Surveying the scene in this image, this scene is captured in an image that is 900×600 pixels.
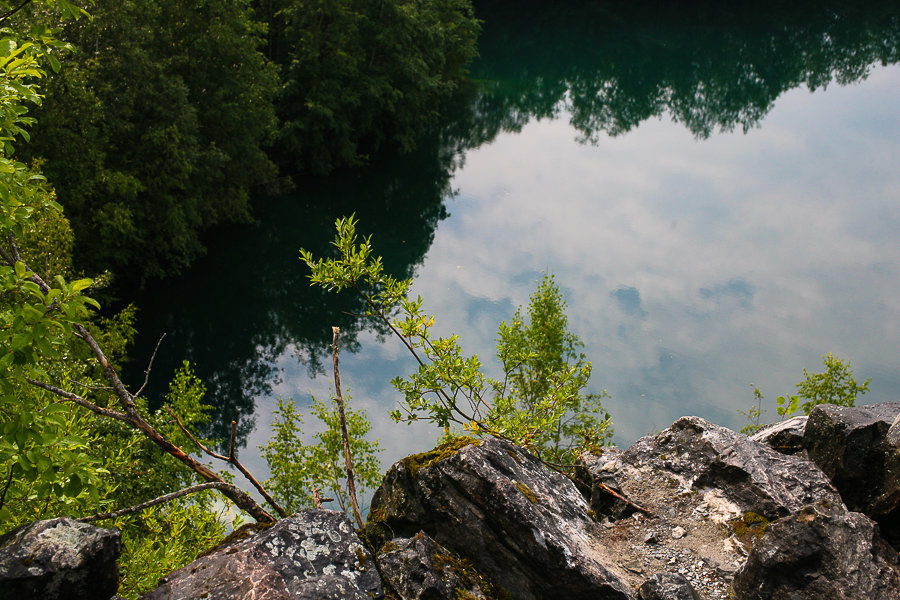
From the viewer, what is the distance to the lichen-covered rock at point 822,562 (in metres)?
5.71

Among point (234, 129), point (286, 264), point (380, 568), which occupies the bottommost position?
point (380, 568)

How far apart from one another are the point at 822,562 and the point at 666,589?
1.26 meters

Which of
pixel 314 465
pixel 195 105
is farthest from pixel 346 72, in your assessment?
pixel 314 465

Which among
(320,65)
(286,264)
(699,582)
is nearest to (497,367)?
(286,264)

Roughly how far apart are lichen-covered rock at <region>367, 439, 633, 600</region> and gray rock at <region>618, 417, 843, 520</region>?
1.77m

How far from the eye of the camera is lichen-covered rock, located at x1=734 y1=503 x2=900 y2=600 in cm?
571

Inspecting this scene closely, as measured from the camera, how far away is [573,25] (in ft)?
334

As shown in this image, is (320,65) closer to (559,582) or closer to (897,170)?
(897,170)

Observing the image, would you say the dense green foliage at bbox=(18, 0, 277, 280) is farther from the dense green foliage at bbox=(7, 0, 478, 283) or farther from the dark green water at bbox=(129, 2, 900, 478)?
the dark green water at bbox=(129, 2, 900, 478)

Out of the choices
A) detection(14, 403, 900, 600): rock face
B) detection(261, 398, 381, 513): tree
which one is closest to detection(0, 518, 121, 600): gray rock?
detection(14, 403, 900, 600): rock face

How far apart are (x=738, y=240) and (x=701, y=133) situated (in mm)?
22449

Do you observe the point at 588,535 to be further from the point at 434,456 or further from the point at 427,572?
the point at 427,572

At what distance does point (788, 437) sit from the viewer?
31.1ft

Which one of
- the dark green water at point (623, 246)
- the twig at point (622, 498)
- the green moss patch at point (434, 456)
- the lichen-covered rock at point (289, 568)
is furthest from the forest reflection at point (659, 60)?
the lichen-covered rock at point (289, 568)
